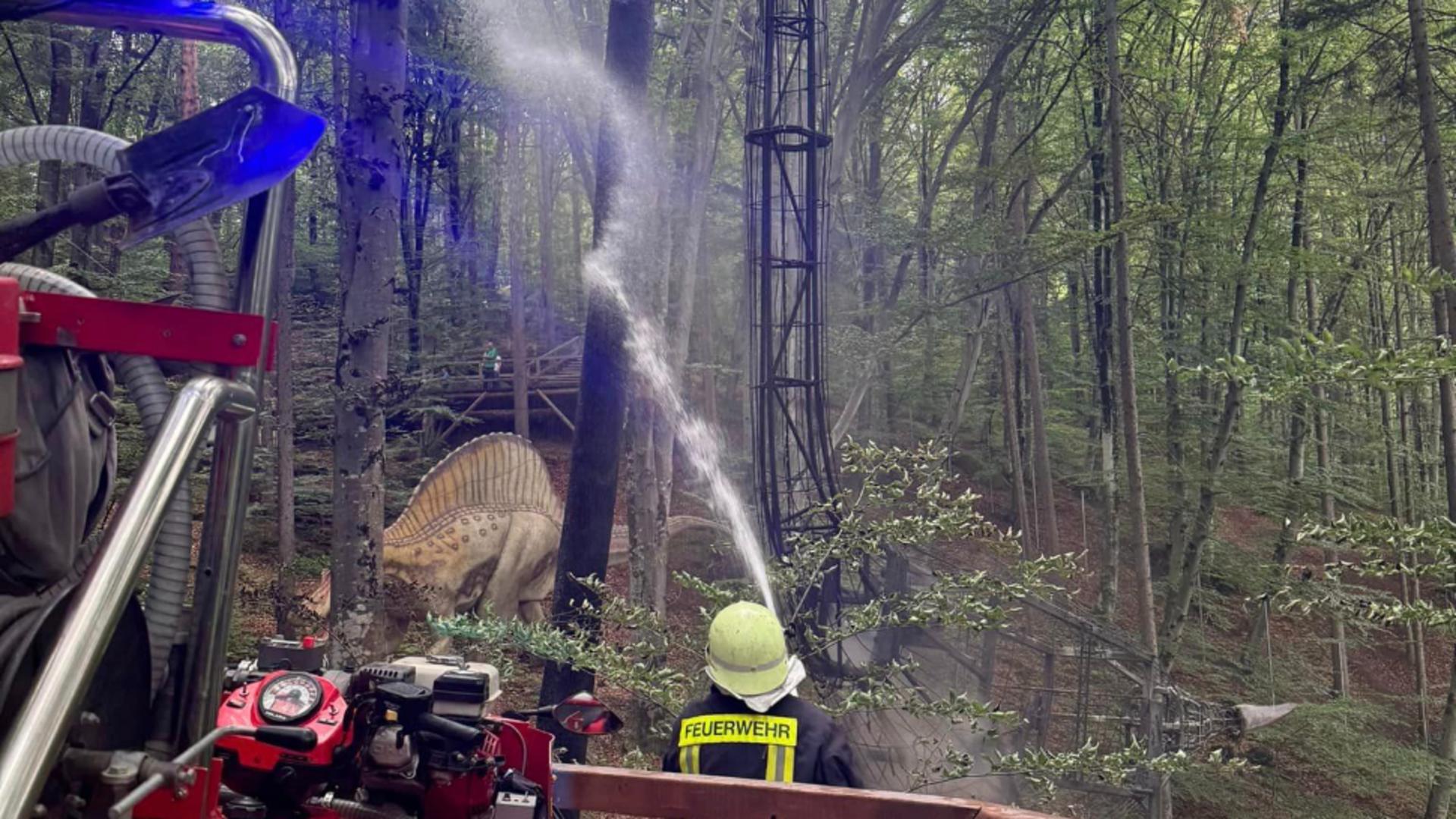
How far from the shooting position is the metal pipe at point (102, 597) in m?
1.04

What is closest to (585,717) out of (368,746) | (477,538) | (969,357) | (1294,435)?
(368,746)

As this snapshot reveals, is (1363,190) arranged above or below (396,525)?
above

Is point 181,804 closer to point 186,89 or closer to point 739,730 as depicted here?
point 739,730

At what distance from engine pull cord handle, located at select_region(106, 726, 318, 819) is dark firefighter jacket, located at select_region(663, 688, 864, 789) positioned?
1469mm

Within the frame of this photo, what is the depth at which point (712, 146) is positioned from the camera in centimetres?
1150

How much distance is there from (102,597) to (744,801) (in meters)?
1.64

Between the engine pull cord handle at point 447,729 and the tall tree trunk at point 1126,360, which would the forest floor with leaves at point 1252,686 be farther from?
the engine pull cord handle at point 447,729

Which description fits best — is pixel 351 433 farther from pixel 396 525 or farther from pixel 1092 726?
pixel 1092 726

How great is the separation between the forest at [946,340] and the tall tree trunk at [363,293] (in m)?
0.02

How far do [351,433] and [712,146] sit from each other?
24.6ft

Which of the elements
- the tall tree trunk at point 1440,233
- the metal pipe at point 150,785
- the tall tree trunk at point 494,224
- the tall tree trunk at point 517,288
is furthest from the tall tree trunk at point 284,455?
the tall tree trunk at point 494,224

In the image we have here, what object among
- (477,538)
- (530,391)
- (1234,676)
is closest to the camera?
(477,538)

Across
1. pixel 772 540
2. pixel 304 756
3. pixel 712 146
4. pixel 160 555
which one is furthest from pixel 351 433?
pixel 712 146

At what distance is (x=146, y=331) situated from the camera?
1427mm
